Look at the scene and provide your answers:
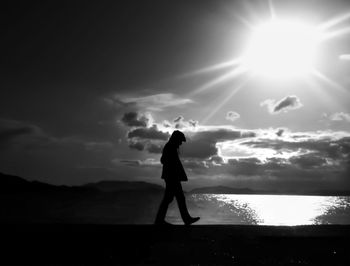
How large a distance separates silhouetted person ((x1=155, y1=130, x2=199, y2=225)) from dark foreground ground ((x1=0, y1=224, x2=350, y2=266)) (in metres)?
1.12

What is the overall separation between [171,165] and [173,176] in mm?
282

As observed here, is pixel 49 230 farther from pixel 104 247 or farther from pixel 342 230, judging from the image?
pixel 342 230

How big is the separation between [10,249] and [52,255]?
798mm

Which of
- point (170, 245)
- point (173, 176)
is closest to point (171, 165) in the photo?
point (173, 176)

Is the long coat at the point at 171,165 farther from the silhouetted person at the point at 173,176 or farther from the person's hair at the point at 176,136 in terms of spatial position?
the person's hair at the point at 176,136

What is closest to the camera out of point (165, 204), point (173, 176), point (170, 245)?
point (170, 245)

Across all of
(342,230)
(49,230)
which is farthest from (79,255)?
(342,230)

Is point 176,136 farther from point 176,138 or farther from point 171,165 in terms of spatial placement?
point 171,165

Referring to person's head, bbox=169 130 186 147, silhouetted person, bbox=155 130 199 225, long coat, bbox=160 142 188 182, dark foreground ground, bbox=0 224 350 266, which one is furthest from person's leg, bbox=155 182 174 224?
person's head, bbox=169 130 186 147

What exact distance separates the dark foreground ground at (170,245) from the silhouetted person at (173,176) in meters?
1.12

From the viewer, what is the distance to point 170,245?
6965 millimetres

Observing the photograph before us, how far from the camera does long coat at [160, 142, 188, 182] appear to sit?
10031 mm

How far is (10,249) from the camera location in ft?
21.4

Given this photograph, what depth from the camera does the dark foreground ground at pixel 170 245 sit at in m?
6.11
